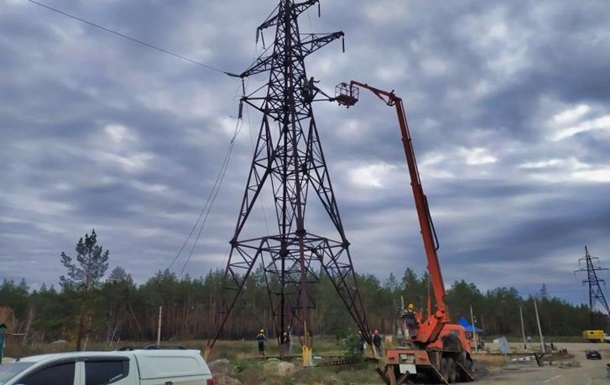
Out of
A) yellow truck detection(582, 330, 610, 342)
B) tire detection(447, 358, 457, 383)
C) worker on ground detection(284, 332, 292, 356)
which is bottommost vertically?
yellow truck detection(582, 330, 610, 342)

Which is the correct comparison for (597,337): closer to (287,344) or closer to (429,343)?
(287,344)

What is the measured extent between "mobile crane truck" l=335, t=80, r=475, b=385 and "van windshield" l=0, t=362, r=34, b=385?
1409 cm

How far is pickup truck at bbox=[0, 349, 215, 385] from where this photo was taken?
726 cm

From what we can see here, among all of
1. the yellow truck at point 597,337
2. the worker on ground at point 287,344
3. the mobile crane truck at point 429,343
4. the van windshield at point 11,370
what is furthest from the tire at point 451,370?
the yellow truck at point 597,337

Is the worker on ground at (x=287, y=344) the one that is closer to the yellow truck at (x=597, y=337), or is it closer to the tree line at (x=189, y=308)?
the tree line at (x=189, y=308)

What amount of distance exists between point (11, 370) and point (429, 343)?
647 inches

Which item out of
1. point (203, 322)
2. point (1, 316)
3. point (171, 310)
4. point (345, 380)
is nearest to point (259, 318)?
point (203, 322)

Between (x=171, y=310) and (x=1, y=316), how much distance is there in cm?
4283

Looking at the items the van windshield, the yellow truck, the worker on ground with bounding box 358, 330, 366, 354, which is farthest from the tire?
the yellow truck

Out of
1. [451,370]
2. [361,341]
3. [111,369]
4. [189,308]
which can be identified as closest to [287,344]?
[361,341]

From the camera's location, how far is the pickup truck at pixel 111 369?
7.26 metres

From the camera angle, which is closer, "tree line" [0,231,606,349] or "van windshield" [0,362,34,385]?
"van windshield" [0,362,34,385]

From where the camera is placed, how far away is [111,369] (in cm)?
807

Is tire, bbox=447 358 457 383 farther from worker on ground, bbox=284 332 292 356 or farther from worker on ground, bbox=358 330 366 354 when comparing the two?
worker on ground, bbox=284 332 292 356
